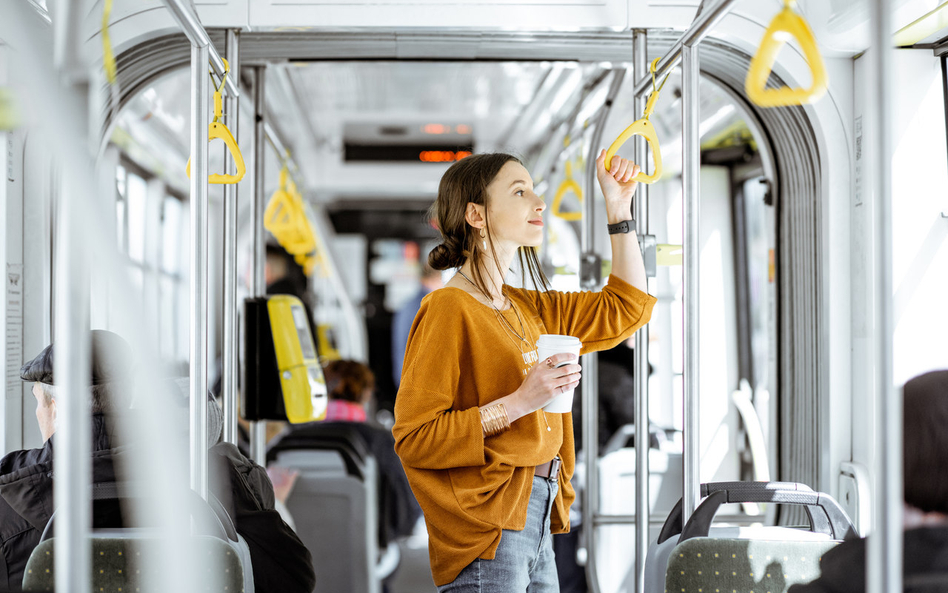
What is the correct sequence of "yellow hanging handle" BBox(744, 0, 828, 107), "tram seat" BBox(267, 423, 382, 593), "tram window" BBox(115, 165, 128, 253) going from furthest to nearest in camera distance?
"tram window" BBox(115, 165, 128, 253)
"tram seat" BBox(267, 423, 382, 593)
"yellow hanging handle" BBox(744, 0, 828, 107)

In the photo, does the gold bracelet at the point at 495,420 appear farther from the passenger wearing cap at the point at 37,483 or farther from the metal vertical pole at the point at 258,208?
the metal vertical pole at the point at 258,208

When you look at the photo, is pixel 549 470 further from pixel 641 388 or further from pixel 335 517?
pixel 335 517

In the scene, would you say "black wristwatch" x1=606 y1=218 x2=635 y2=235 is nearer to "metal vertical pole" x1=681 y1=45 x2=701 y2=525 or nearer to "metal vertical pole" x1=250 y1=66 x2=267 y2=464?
"metal vertical pole" x1=681 y1=45 x2=701 y2=525

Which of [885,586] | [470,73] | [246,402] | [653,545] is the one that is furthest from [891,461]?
[470,73]

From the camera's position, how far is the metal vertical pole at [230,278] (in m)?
2.33

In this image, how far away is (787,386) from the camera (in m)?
2.88

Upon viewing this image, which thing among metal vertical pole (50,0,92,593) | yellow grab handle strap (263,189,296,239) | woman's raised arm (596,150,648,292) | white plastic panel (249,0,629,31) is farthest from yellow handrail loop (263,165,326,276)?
metal vertical pole (50,0,92,593)

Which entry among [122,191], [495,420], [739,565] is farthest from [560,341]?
[122,191]

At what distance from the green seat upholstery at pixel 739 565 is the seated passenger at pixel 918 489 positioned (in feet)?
0.82

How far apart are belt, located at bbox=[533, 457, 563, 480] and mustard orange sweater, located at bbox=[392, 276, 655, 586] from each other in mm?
36

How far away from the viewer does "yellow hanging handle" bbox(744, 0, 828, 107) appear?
3.98 feet

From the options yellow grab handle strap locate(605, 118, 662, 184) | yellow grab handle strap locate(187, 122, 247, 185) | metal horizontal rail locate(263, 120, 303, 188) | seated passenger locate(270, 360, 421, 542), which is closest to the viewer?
yellow grab handle strap locate(605, 118, 662, 184)

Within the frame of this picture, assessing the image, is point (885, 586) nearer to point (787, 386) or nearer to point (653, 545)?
point (653, 545)

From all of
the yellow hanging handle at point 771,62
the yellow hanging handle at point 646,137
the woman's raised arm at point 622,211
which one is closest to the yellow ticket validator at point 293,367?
the woman's raised arm at point 622,211
